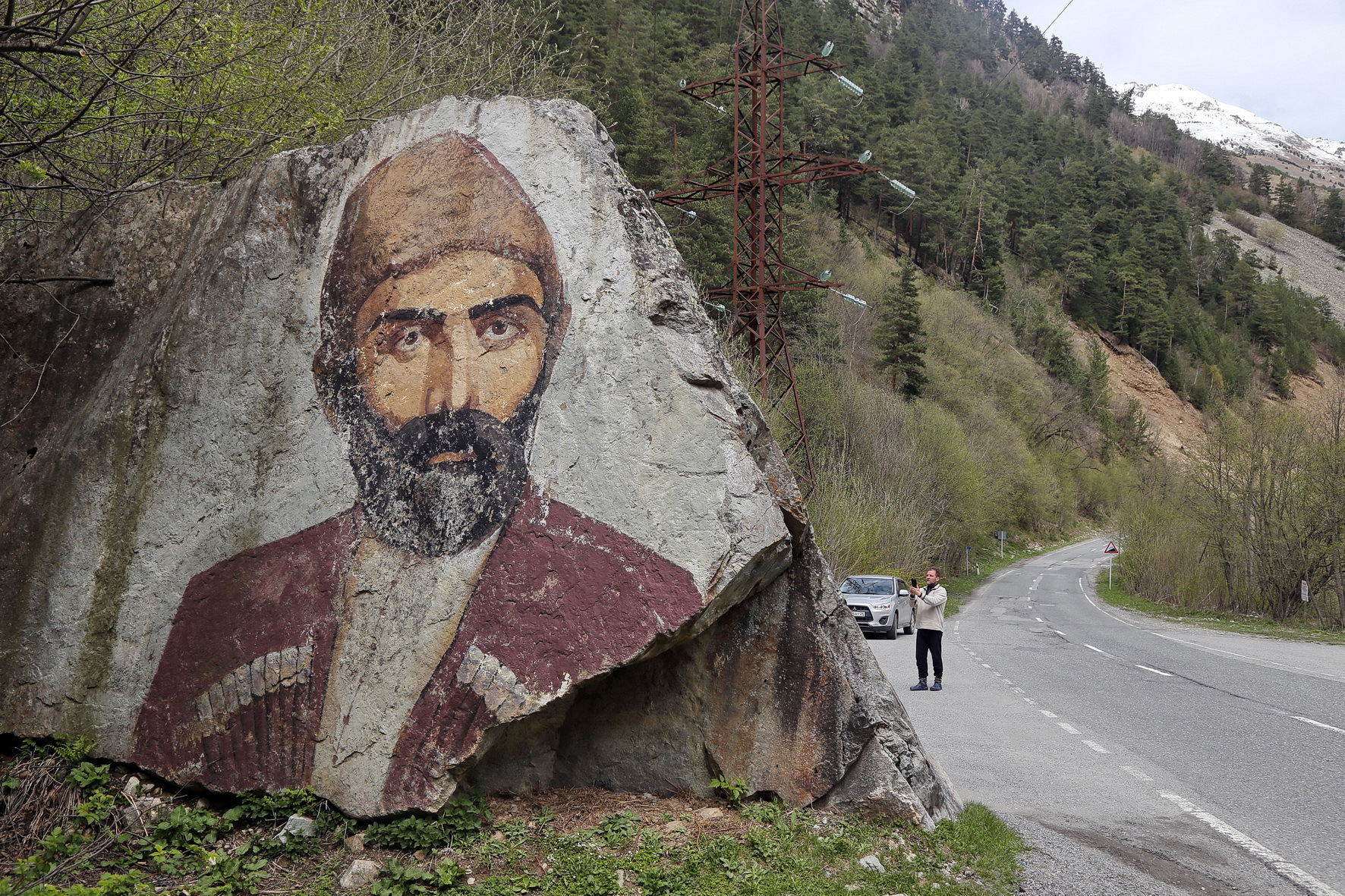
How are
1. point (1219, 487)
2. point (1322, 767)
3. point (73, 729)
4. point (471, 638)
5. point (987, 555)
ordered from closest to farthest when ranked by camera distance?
1. point (471, 638)
2. point (73, 729)
3. point (1322, 767)
4. point (1219, 487)
5. point (987, 555)

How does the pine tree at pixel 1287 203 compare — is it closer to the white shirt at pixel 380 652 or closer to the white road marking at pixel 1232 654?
the white road marking at pixel 1232 654

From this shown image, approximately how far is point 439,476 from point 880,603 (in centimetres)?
1548

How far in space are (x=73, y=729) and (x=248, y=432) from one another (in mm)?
1884

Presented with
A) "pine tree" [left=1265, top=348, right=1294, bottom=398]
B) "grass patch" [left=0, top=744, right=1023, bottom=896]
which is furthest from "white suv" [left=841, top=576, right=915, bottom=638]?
"pine tree" [left=1265, top=348, right=1294, bottom=398]

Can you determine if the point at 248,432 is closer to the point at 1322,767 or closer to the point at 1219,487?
→ the point at 1322,767

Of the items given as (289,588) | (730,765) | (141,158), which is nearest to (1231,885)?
(730,765)

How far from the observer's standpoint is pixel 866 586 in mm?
20297

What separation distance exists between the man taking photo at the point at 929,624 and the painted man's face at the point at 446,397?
278 inches

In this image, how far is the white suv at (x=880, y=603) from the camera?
61.9ft

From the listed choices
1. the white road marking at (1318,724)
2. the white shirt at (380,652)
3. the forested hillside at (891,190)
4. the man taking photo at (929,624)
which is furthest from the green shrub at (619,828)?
the white road marking at (1318,724)

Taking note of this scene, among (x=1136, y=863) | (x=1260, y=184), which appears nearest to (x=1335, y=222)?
(x=1260, y=184)

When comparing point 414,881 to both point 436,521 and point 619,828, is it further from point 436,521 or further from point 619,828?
point 436,521

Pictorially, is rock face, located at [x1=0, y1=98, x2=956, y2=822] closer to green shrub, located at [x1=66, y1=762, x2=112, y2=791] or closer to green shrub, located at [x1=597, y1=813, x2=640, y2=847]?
green shrub, located at [x1=66, y1=762, x2=112, y2=791]

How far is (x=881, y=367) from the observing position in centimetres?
4366
